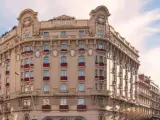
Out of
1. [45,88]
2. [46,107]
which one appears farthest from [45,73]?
[46,107]

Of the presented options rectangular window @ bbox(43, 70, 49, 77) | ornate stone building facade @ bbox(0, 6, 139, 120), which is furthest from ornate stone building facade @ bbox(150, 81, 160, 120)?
rectangular window @ bbox(43, 70, 49, 77)

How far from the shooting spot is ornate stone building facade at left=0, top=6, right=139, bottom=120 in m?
83.3

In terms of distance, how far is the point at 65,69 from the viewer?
84.7 meters

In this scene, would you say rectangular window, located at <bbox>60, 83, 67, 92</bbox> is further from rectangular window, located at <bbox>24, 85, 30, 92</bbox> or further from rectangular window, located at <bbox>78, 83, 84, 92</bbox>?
rectangular window, located at <bbox>24, 85, 30, 92</bbox>

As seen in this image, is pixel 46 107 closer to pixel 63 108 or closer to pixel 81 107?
pixel 63 108

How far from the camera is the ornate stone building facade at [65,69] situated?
83.3m

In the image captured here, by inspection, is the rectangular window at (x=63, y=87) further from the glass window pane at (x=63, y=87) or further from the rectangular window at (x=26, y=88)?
the rectangular window at (x=26, y=88)

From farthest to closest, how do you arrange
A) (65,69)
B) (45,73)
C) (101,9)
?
(101,9) → (45,73) → (65,69)

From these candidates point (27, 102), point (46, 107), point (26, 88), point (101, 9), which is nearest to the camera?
point (46, 107)

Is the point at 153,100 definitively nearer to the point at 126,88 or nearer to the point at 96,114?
the point at 126,88

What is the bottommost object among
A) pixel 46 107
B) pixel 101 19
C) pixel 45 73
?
pixel 46 107

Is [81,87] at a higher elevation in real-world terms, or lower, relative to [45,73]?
lower

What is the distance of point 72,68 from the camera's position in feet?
278

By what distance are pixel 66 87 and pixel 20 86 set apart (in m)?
11.1
